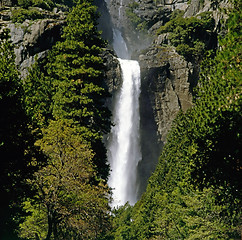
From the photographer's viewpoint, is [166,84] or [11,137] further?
[166,84]

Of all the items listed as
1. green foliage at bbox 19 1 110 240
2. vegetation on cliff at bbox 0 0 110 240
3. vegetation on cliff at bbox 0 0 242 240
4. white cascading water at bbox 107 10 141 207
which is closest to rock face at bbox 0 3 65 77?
white cascading water at bbox 107 10 141 207

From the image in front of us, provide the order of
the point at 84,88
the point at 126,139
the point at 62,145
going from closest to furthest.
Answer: the point at 62,145 < the point at 84,88 < the point at 126,139

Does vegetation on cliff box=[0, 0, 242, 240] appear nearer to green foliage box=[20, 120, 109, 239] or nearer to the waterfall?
green foliage box=[20, 120, 109, 239]

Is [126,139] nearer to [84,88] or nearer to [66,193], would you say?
[84,88]

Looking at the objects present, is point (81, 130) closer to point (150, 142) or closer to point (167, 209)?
point (167, 209)

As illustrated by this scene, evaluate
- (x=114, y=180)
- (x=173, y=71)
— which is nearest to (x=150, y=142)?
(x=114, y=180)

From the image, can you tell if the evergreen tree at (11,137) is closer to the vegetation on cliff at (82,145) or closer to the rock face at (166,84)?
the vegetation on cliff at (82,145)

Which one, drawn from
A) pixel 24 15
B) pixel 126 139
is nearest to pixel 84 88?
pixel 24 15

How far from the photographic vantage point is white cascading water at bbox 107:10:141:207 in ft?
214

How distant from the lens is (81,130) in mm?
19641

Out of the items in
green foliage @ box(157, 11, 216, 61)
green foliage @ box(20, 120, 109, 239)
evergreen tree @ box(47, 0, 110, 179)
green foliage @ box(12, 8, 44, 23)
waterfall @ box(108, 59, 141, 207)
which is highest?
green foliage @ box(157, 11, 216, 61)

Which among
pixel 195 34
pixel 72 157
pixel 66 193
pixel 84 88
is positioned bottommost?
pixel 66 193

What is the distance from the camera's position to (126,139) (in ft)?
219

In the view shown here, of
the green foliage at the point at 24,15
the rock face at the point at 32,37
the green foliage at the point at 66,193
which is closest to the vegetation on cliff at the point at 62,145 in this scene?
the green foliage at the point at 66,193
